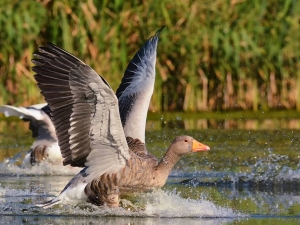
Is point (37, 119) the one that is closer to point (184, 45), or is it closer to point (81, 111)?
point (81, 111)

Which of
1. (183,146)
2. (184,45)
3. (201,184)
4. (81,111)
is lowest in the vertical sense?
(201,184)

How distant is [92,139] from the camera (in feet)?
27.7

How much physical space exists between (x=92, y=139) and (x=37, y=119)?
12.5 feet

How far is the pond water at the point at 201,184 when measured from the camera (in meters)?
8.36

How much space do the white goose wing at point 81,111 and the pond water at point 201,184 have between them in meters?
0.49

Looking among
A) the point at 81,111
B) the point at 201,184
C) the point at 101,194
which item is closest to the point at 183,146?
the point at 101,194

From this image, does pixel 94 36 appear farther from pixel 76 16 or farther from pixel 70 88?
pixel 70 88

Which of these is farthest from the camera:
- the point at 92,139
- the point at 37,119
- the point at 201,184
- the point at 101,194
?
the point at 37,119

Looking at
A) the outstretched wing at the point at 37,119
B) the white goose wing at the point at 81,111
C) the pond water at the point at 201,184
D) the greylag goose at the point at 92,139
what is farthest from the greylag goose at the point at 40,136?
the white goose wing at the point at 81,111

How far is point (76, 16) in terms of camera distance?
1695 cm

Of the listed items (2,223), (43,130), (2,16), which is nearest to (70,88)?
(2,223)

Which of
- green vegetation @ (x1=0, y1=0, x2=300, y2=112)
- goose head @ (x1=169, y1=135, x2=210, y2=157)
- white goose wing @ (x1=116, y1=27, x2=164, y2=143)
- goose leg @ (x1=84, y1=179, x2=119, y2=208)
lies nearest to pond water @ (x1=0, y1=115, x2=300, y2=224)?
goose leg @ (x1=84, y1=179, x2=119, y2=208)

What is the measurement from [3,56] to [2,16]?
0.77 m

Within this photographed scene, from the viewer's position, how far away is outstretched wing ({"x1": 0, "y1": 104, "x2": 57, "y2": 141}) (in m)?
11.9
